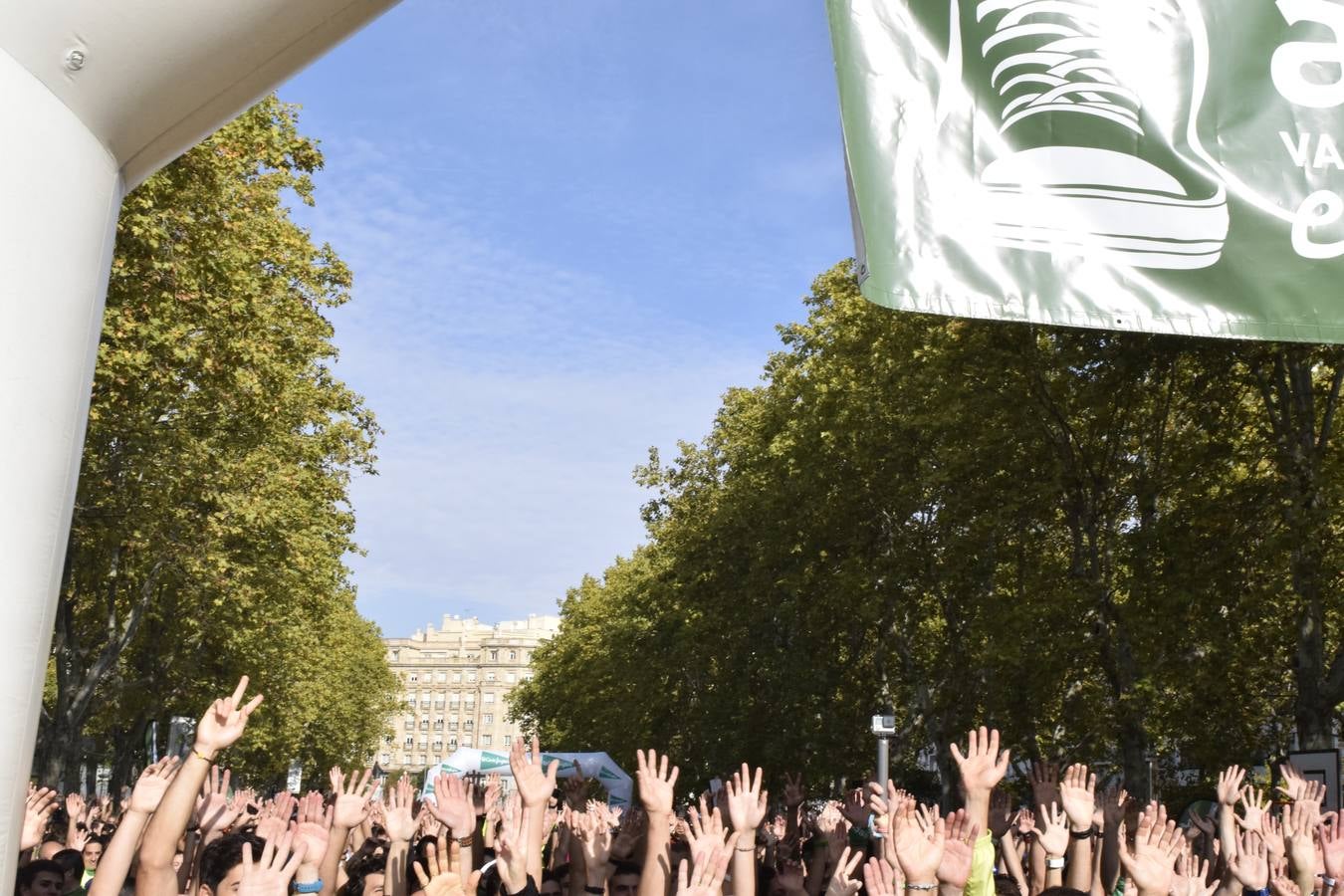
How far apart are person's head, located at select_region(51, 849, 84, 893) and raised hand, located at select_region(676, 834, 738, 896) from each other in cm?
260

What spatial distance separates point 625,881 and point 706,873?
6.19 ft

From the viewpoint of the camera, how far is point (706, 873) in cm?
432

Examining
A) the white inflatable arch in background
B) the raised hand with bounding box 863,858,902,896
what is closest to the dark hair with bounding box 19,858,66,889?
the raised hand with bounding box 863,858,902,896

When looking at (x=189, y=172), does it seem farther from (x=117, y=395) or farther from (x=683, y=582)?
(x=683, y=582)

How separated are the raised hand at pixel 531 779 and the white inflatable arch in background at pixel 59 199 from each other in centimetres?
325

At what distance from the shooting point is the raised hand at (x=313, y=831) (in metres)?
5.17

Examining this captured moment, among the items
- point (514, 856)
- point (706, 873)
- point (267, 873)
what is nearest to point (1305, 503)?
point (514, 856)

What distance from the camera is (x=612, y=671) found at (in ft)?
160

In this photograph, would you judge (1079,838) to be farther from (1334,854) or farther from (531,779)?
(531,779)

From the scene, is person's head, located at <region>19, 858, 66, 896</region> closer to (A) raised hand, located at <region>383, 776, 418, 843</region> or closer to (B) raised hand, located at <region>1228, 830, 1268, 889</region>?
(A) raised hand, located at <region>383, 776, 418, 843</region>

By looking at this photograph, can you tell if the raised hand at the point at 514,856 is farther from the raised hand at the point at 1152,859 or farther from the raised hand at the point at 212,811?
the raised hand at the point at 1152,859

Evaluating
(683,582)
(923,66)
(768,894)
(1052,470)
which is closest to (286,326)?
(1052,470)

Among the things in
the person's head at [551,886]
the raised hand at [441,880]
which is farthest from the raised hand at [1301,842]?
the raised hand at [441,880]

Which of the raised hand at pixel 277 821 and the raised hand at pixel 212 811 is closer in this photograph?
the raised hand at pixel 277 821
